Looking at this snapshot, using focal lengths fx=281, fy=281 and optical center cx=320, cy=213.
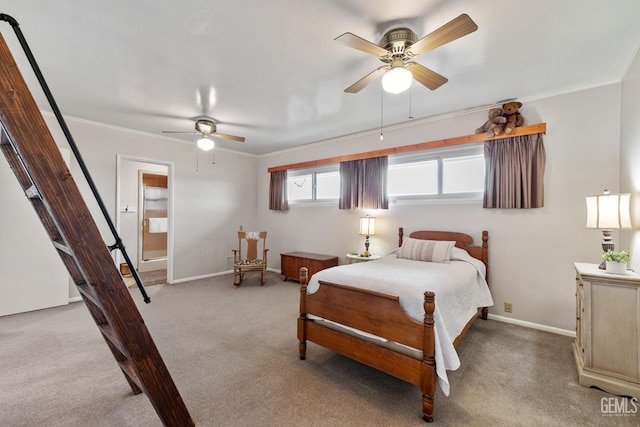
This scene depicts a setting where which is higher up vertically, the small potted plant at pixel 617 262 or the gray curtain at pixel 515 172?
the gray curtain at pixel 515 172

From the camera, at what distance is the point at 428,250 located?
3416 millimetres

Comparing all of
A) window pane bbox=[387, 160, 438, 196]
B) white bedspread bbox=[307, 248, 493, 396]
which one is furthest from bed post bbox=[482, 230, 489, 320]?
window pane bbox=[387, 160, 438, 196]

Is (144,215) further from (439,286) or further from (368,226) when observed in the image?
(439,286)

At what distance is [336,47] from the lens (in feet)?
7.63

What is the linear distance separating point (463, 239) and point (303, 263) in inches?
102

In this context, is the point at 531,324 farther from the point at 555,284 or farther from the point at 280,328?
the point at 280,328

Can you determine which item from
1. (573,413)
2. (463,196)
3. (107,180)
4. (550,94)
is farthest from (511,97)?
(107,180)

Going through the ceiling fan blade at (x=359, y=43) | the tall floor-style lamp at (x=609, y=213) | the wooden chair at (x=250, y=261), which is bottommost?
the wooden chair at (x=250, y=261)

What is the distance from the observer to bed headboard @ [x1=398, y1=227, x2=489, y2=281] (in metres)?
3.48

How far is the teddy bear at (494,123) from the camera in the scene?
334 centimetres

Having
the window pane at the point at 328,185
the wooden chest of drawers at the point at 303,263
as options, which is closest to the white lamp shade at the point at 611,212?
the wooden chest of drawers at the point at 303,263

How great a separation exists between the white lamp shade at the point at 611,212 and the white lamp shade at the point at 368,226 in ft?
8.27

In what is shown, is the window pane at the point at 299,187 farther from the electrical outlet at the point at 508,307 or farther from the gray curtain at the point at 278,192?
the electrical outlet at the point at 508,307

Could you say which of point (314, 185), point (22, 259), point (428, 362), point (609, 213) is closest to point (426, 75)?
point (609, 213)
